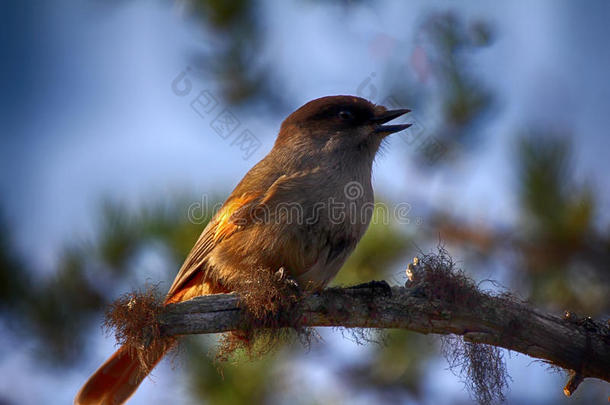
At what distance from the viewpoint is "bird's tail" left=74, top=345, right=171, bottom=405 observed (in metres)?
4.36

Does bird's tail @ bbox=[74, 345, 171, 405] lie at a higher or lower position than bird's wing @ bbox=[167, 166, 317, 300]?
lower

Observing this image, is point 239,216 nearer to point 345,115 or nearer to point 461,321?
point 345,115

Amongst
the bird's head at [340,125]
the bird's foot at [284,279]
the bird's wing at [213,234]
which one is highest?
the bird's head at [340,125]

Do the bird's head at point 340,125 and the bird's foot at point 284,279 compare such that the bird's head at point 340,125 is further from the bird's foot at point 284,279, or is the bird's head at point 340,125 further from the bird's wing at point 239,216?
the bird's foot at point 284,279

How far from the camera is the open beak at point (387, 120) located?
4711 millimetres

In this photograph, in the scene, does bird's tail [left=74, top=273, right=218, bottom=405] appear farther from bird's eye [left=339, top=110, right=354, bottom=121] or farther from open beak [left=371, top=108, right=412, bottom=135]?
open beak [left=371, top=108, right=412, bottom=135]

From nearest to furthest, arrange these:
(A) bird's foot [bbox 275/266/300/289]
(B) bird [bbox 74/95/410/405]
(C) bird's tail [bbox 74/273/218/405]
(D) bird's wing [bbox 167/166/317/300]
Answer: (A) bird's foot [bbox 275/266/300/289] < (B) bird [bbox 74/95/410/405] < (D) bird's wing [bbox 167/166/317/300] < (C) bird's tail [bbox 74/273/218/405]

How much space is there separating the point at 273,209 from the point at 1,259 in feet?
5.69

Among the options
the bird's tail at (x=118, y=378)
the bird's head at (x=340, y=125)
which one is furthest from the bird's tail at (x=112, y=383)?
the bird's head at (x=340, y=125)

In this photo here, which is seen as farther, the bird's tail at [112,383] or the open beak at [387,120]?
the open beak at [387,120]

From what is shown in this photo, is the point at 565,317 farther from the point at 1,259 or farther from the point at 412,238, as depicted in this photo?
the point at 1,259

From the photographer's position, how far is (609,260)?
3936 mm

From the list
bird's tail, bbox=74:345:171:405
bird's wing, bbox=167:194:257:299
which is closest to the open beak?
bird's wing, bbox=167:194:257:299

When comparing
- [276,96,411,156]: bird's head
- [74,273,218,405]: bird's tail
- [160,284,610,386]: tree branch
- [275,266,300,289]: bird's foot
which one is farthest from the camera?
[276,96,411,156]: bird's head
